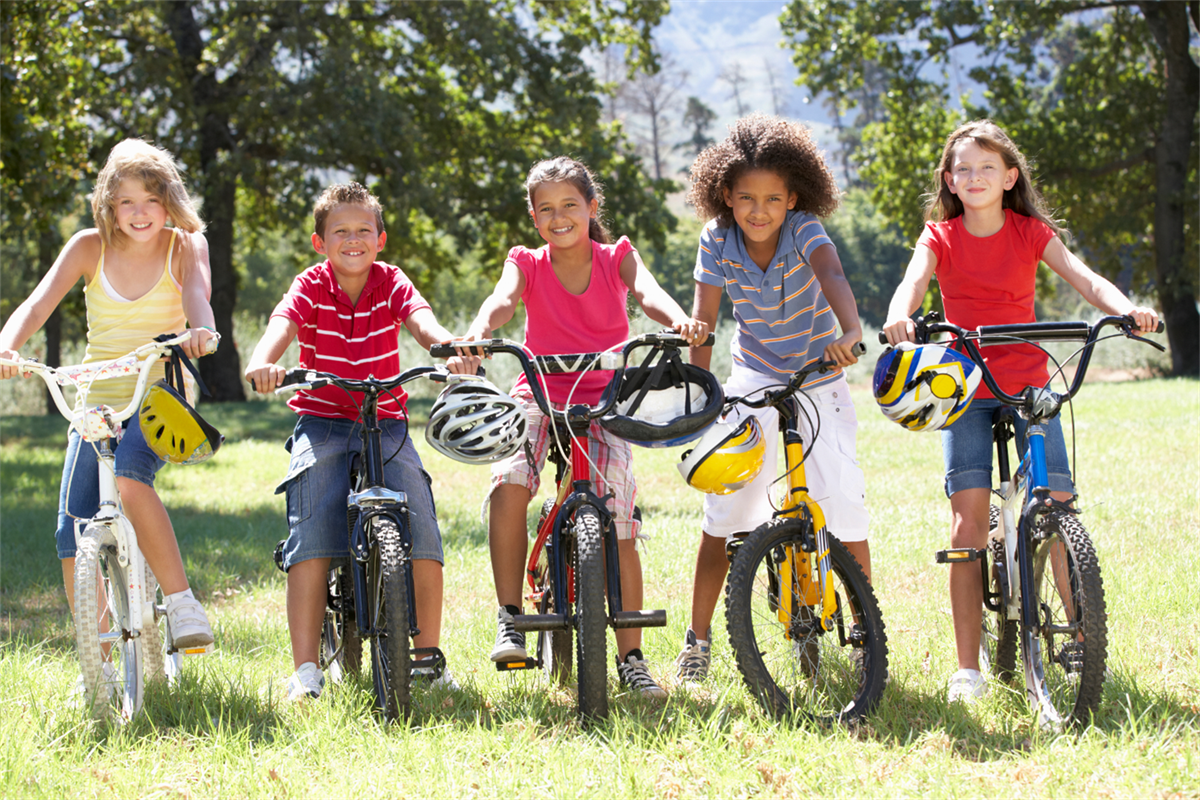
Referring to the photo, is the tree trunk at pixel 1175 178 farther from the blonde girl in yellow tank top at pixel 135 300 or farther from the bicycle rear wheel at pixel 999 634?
the blonde girl in yellow tank top at pixel 135 300

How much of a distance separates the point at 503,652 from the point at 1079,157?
22380 mm

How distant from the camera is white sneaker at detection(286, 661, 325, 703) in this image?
3.70m

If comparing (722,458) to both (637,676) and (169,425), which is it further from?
(169,425)

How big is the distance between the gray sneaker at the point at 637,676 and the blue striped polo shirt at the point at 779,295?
3.87 feet

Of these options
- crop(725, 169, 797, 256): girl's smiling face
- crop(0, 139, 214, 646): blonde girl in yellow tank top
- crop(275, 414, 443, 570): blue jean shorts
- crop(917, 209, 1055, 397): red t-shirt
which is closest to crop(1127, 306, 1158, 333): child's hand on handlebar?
crop(917, 209, 1055, 397): red t-shirt

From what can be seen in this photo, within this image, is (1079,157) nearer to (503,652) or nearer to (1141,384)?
(1141,384)

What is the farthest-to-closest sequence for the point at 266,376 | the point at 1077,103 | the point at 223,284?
the point at 1077,103 → the point at 223,284 → the point at 266,376

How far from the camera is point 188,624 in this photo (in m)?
3.74

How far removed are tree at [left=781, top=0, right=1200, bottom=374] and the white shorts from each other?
754 inches

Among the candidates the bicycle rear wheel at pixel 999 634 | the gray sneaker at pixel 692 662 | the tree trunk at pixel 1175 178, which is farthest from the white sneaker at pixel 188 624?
the tree trunk at pixel 1175 178

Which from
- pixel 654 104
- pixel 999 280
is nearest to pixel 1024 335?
pixel 999 280

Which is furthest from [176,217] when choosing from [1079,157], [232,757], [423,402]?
[1079,157]

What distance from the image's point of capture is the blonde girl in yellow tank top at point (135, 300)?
3.83m

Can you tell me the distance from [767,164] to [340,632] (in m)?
2.34
